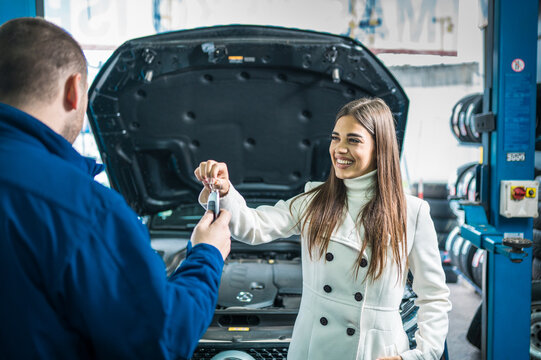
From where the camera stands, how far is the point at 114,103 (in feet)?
6.44

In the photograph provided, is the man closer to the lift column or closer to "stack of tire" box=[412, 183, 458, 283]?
the lift column

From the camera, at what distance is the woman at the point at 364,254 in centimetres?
126

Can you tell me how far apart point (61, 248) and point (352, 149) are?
87 cm

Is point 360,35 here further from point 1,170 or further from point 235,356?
point 1,170

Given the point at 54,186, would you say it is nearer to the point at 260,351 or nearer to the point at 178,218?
the point at 260,351

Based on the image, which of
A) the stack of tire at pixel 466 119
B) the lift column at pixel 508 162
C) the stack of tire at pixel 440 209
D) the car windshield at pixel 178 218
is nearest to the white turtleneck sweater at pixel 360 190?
the car windshield at pixel 178 218

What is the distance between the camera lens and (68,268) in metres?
0.72

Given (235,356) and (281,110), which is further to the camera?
(281,110)

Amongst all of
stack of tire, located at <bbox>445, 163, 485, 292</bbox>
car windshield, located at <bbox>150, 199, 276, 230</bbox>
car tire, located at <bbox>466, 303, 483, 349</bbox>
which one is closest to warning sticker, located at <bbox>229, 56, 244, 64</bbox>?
car windshield, located at <bbox>150, 199, 276, 230</bbox>

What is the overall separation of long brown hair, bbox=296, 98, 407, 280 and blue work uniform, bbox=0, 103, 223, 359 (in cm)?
63

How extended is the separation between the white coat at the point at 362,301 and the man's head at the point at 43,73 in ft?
1.87

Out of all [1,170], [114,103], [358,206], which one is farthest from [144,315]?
[114,103]

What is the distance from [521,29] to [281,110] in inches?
50.5

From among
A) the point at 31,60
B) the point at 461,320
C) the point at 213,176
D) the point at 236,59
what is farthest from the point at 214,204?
the point at 461,320
